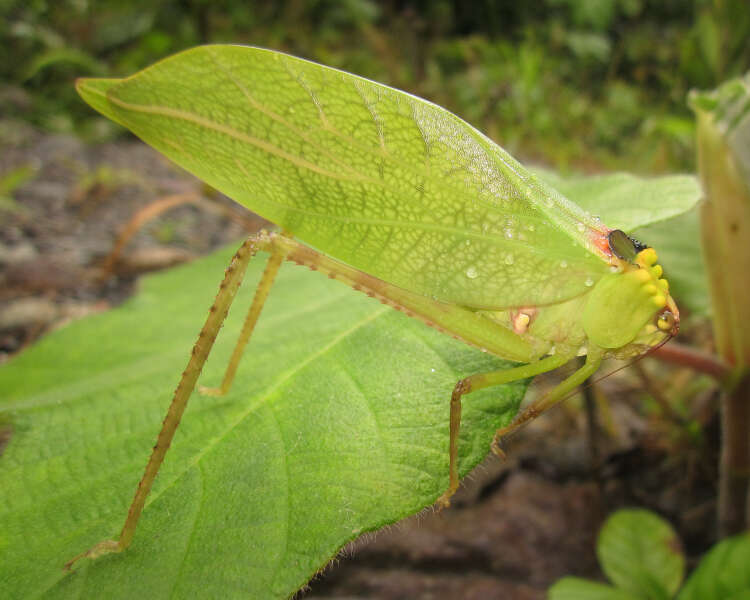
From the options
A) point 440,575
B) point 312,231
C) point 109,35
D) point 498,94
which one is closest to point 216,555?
point 312,231

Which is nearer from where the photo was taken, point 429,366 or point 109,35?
point 429,366

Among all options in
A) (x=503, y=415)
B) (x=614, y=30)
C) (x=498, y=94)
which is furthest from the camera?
(x=614, y=30)

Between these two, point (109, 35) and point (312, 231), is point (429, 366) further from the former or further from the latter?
point (109, 35)

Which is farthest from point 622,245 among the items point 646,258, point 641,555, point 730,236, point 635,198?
point 641,555

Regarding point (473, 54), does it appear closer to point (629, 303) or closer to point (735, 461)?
point (735, 461)

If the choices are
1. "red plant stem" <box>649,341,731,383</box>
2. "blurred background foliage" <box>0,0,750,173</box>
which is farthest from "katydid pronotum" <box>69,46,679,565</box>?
"blurred background foliage" <box>0,0,750,173</box>

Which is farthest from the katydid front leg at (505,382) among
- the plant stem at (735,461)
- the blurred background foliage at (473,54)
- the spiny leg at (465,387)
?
the blurred background foliage at (473,54)
